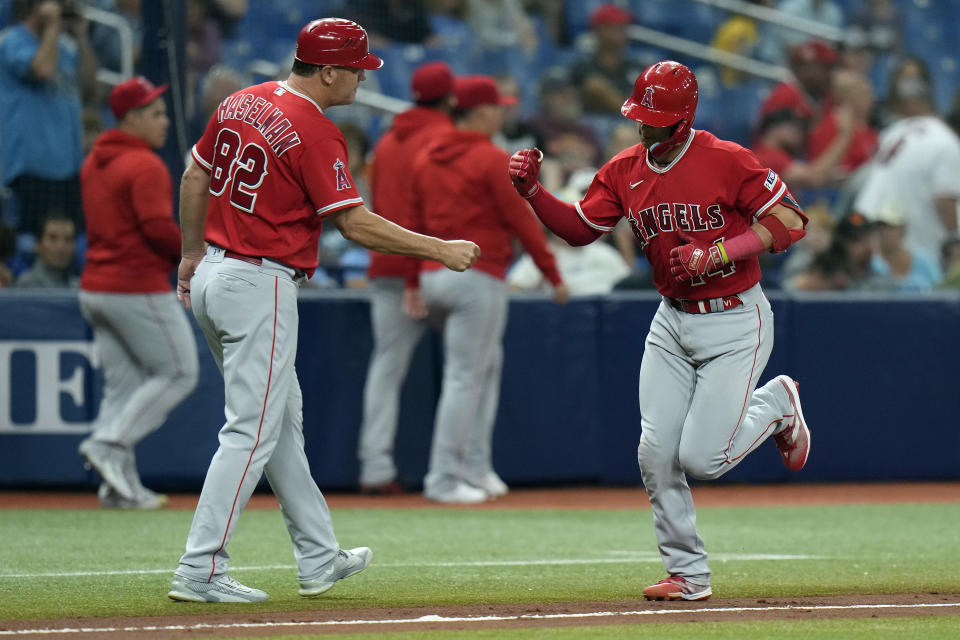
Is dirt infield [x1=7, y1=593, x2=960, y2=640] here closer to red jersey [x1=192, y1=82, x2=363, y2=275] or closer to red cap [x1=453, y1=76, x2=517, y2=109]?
red jersey [x1=192, y1=82, x2=363, y2=275]

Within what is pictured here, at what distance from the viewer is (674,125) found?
209 inches

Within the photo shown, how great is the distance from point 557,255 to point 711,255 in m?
5.51

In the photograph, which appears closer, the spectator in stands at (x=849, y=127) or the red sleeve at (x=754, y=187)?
the red sleeve at (x=754, y=187)

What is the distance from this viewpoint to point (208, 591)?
5074mm

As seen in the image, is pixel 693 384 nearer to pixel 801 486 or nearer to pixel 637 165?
pixel 637 165

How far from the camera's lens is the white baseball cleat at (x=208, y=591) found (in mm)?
5064

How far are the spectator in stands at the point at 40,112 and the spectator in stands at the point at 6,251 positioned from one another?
78 millimetres

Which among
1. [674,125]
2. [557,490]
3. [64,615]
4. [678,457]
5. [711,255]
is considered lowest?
[557,490]

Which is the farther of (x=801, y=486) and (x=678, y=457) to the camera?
(x=801, y=486)

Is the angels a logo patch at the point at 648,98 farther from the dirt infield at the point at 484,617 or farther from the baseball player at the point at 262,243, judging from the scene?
the dirt infield at the point at 484,617

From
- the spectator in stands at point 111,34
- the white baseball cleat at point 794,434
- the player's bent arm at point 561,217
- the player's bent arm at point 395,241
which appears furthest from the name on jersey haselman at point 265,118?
the spectator in stands at point 111,34

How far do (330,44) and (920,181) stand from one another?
8.24m

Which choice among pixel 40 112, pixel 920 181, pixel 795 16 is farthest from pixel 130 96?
pixel 795 16

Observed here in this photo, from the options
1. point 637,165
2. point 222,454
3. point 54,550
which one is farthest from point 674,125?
point 54,550
